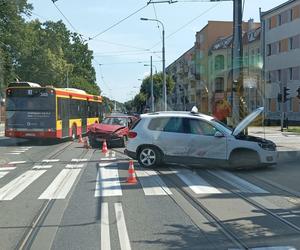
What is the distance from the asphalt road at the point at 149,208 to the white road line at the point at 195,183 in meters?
0.02

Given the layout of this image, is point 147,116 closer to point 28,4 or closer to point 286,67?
point 286,67

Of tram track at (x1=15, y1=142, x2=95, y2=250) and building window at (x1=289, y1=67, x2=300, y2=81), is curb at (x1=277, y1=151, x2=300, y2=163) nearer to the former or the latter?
tram track at (x1=15, y1=142, x2=95, y2=250)

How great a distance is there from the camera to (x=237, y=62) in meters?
22.2

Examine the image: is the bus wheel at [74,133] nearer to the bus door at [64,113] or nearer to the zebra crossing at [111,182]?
the bus door at [64,113]

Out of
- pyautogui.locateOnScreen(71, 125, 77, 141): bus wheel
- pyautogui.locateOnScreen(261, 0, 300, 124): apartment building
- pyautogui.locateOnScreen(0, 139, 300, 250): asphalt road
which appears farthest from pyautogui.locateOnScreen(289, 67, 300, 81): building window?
pyautogui.locateOnScreen(0, 139, 300, 250): asphalt road

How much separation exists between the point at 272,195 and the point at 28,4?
2278 inches

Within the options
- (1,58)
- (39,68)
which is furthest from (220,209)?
(39,68)

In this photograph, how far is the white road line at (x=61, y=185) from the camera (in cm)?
1119

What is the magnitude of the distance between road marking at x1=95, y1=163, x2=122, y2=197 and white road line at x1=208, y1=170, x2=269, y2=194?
2.62 meters

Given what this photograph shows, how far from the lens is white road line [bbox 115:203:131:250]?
7065mm

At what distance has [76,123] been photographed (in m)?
31.4

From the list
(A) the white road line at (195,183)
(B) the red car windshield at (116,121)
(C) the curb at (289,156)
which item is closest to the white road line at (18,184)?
(A) the white road line at (195,183)

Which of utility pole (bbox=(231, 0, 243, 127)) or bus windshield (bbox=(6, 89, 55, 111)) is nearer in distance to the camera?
utility pole (bbox=(231, 0, 243, 127))

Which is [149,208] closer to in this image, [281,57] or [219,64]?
[219,64]
